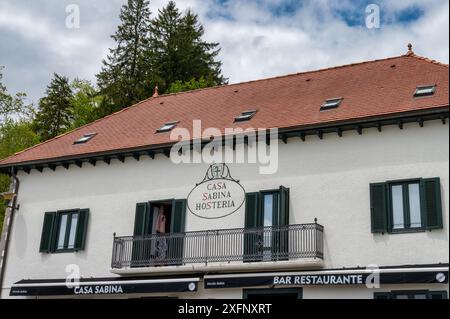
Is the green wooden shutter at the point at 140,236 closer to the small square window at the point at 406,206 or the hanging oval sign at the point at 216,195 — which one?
the hanging oval sign at the point at 216,195

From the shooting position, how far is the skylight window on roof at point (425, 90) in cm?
1866

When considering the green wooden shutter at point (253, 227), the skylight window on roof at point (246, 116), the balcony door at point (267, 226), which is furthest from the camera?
the skylight window on roof at point (246, 116)

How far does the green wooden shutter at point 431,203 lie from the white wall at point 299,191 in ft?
0.56

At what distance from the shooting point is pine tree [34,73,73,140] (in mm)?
44656

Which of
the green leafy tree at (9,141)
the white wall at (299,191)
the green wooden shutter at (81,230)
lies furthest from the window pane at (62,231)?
the green leafy tree at (9,141)

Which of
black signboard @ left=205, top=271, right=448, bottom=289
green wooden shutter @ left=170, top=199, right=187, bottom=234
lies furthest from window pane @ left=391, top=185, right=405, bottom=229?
green wooden shutter @ left=170, top=199, right=187, bottom=234

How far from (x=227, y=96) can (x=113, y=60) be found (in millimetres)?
22074

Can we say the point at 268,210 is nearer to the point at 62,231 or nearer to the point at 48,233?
the point at 62,231

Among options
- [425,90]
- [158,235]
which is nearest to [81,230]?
[158,235]

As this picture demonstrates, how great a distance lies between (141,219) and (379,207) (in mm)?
7252

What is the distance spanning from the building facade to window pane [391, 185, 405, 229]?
0.03m

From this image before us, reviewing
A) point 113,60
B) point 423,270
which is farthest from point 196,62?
point 423,270

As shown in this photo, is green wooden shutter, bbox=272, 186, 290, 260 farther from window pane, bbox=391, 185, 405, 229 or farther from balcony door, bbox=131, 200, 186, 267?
balcony door, bbox=131, 200, 186, 267

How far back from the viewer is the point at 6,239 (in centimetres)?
2277
